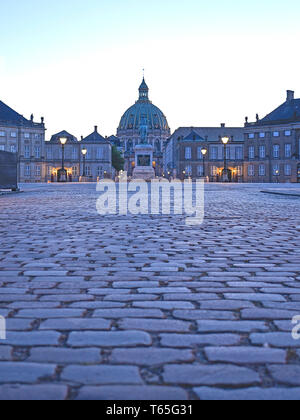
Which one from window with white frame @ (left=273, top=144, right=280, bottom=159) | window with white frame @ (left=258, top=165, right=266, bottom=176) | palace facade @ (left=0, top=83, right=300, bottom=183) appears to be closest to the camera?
palace facade @ (left=0, top=83, right=300, bottom=183)

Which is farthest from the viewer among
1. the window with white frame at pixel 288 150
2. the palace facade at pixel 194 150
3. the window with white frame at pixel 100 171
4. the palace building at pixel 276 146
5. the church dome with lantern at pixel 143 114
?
the church dome with lantern at pixel 143 114

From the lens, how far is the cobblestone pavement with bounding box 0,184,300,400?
6.86 ft

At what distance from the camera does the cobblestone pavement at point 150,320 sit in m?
2.09

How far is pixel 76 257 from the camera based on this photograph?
5262 mm

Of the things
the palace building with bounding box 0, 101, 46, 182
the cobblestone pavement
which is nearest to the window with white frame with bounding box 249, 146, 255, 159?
the palace building with bounding box 0, 101, 46, 182

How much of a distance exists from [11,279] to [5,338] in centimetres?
156

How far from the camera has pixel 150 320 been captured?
9.78 ft

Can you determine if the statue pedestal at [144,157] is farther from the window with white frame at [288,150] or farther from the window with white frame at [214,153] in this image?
the window with white frame at [214,153]

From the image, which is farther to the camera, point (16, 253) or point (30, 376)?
point (16, 253)

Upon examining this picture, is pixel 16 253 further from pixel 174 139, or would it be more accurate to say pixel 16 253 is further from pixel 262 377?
pixel 174 139

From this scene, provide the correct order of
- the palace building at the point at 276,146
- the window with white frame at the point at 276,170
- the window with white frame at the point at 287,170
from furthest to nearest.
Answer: the window with white frame at the point at 276,170 → the window with white frame at the point at 287,170 → the palace building at the point at 276,146

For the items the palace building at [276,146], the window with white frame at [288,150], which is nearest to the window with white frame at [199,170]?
the palace building at [276,146]

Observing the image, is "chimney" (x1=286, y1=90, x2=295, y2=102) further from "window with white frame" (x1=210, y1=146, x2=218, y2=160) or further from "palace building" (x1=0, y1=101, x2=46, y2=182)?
"palace building" (x1=0, y1=101, x2=46, y2=182)
